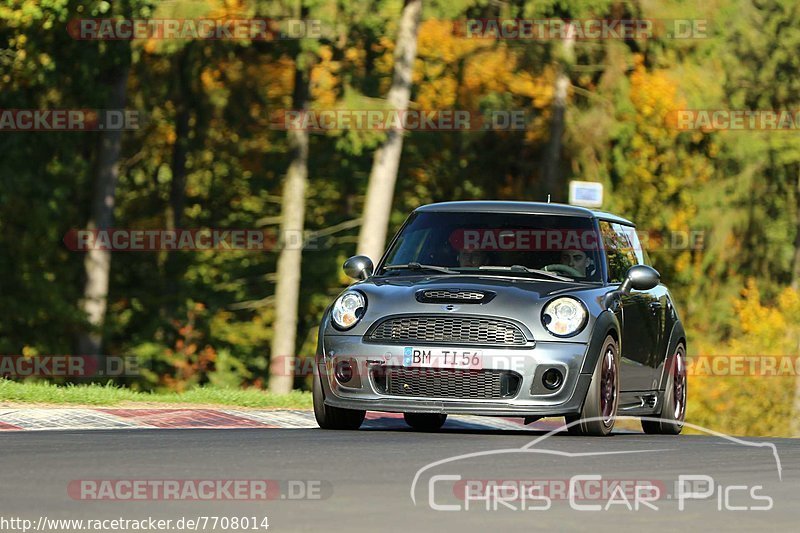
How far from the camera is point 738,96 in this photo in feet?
159

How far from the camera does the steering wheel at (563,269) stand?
13.7 m

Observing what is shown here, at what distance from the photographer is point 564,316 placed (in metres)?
12.7

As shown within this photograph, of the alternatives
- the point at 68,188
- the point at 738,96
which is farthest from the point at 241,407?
the point at 738,96

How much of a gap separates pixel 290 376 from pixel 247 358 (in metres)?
11.2

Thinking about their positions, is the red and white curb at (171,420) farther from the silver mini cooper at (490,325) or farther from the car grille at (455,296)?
the car grille at (455,296)

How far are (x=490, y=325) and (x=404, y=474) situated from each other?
2951 millimetres

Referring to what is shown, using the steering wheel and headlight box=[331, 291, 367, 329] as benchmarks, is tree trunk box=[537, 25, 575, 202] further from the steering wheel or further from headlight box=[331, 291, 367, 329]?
headlight box=[331, 291, 367, 329]

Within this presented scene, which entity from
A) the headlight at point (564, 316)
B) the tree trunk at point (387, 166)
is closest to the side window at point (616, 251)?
the headlight at point (564, 316)

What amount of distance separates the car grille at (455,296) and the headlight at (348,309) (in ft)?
1.43

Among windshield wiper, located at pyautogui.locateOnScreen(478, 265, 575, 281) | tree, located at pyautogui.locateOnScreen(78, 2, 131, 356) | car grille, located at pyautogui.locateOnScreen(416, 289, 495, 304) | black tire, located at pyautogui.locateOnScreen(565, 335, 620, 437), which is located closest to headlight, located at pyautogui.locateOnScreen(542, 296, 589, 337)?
black tire, located at pyautogui.locateOnScreen(565, 335, 620, 437)

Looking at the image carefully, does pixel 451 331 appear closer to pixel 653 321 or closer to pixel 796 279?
pixel 653 321

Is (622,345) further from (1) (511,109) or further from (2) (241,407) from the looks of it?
(1) (511,109)

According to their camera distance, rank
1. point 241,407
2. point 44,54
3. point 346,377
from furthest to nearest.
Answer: point 44,54 → point 241,407 → point 346,377

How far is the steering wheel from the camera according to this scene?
13.7 m
